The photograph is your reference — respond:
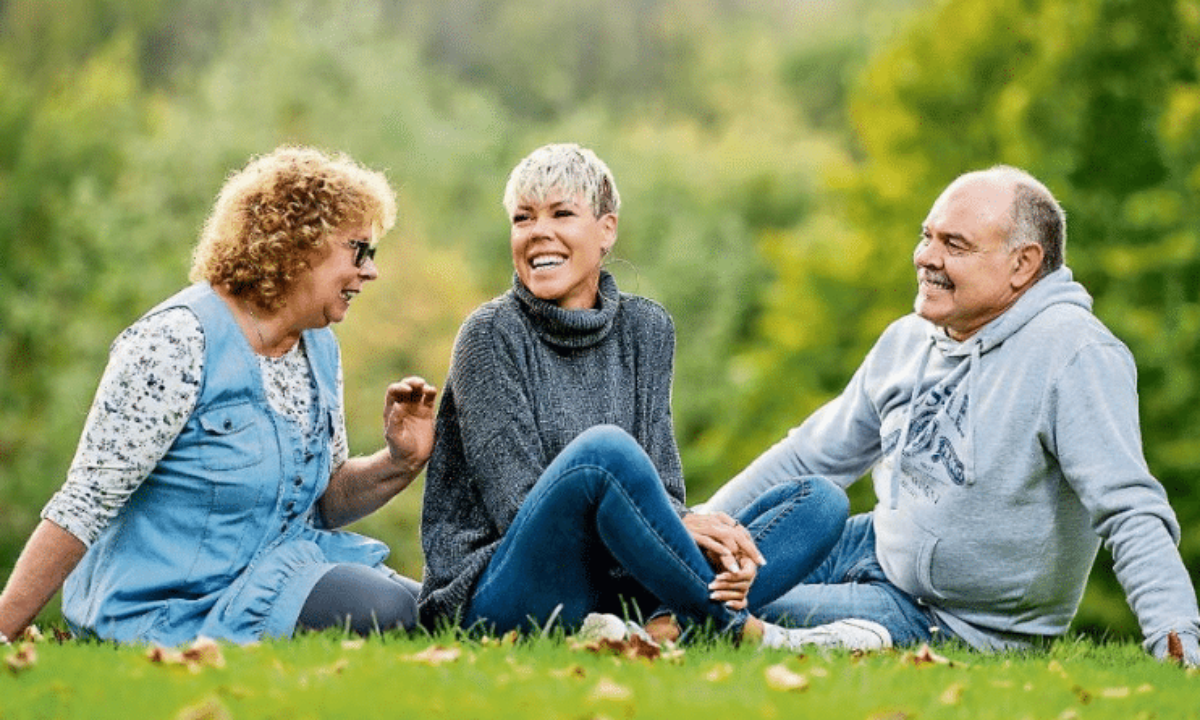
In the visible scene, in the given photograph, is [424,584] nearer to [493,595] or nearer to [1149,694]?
[493,595]

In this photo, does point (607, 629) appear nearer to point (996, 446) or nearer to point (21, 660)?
point (996, 446)

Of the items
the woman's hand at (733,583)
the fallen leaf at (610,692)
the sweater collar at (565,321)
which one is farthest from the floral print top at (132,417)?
the fallen leaf at (610,692)

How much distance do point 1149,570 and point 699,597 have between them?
1462 mm

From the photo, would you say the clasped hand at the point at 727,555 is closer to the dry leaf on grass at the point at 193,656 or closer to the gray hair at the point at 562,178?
the gray hair at the point at 562,178

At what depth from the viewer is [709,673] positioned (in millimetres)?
4562

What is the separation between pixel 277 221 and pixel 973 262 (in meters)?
2.50

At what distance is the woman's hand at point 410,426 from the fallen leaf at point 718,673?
1669mm

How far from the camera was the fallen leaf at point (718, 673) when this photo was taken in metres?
4.50

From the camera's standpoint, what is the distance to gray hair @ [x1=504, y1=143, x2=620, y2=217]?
19.4 ft

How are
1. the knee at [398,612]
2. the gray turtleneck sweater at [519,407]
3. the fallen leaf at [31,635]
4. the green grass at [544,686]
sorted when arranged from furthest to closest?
1. the knee at [398,612]
2. the gray turtleneck sweater at [519,407]
3. the fallen leaf at [31,635]
4. the green grass at [544,686]

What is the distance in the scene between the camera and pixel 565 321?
5.82 metres

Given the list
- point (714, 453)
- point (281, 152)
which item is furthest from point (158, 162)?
point (281, 152)

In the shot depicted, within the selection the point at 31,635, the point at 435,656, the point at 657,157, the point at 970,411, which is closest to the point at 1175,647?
the point at 970,411

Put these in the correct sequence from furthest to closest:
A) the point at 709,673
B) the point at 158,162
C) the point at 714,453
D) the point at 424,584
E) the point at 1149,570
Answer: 1. the point at 158,162
2. the point at 714,453
3. the point at 424,584
4. the point at 1149,570
5. the point at 709,673
